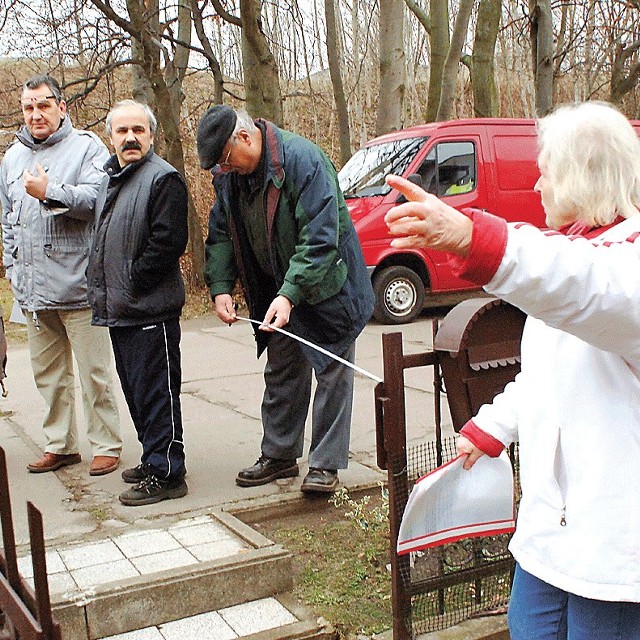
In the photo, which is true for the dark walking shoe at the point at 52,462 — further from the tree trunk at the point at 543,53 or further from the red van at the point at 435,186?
the tree trunk at the point at 543,53

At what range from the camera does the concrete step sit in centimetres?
320

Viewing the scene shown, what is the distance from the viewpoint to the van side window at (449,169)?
10617 millimetres

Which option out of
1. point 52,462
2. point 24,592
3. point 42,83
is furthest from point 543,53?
point 24,592

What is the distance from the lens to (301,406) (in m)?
4.60

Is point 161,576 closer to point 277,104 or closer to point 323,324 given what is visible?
point 323,324

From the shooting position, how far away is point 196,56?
20.9 meters

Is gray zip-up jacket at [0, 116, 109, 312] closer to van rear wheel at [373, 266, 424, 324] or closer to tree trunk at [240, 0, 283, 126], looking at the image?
tree trunk at [240, 0, 283, 126]

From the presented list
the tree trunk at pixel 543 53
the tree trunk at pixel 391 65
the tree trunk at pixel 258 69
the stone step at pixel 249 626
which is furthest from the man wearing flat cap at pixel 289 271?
the tree trunk at pixel 391 65

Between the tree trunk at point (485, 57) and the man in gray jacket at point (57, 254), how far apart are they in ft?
29.6

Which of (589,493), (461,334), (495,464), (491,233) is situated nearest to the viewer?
(491,233)

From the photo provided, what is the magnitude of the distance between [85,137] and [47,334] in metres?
1.11

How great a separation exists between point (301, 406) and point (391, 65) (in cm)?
1047

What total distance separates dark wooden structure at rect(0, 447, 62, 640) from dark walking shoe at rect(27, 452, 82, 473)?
2.60 m

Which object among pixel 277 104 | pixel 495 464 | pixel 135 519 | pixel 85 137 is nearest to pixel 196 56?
pixel 277 104
